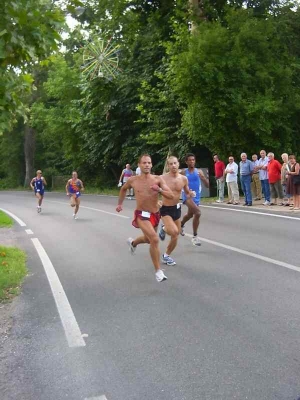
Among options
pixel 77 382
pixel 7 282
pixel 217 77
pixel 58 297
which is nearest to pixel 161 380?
pixel 77 382

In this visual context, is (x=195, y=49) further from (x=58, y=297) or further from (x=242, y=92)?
(x=58, y=297)

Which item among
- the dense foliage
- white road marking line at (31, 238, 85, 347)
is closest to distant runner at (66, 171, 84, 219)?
the dense foliage

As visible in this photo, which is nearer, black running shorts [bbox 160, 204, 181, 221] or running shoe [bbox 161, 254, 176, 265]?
running shoe [bbox 161, 254, 176, 265]

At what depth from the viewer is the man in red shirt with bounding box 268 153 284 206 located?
17094 millimetres

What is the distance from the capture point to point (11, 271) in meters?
8.23

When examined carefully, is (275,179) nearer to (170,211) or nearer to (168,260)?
(170,211)

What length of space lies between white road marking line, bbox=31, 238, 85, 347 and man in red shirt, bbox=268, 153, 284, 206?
987 centimetres

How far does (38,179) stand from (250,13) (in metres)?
11.8

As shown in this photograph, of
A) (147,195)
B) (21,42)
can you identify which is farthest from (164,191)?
(21,42)

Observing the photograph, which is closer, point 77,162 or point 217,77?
point 217,77

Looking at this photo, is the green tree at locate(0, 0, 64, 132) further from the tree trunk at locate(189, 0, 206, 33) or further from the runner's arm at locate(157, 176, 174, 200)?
the tree trunk at locate(189, 0, 206, 33)

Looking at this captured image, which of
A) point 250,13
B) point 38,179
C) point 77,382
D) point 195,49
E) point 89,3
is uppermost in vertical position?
point 89,3

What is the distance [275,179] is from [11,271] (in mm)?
11076

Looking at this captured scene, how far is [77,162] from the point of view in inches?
1521
